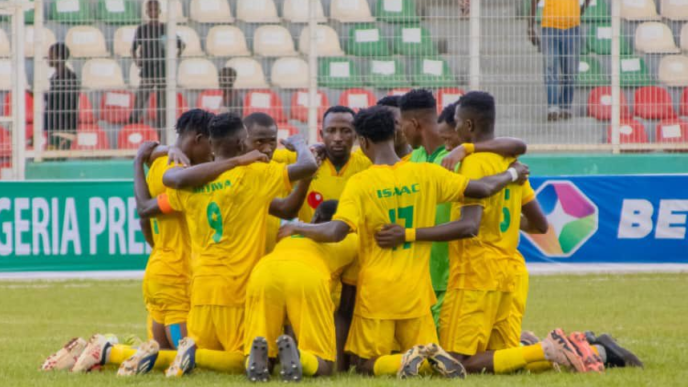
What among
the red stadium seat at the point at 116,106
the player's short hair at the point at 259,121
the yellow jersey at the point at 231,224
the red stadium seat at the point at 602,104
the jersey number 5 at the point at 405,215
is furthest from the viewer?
the red stadium seat at the point at 116,106

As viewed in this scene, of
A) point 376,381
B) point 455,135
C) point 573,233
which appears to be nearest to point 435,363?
point 376,381

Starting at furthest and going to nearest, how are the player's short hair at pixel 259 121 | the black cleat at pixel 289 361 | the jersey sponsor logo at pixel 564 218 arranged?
the jersey sponsor logo at pixel 564 218
the player's short hair at pixel 259 121
the black cleat at pixel 289 361

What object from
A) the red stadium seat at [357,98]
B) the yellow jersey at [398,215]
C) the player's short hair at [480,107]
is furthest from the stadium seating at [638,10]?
the yellow jersey at [398,215]

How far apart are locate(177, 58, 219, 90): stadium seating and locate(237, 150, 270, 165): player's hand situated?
876 cm

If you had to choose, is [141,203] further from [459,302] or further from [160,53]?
[160,53]

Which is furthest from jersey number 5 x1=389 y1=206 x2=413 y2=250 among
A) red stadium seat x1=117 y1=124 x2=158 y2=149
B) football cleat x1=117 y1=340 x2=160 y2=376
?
red stadium seat x1=117 y1=124 x2=158 y2=149

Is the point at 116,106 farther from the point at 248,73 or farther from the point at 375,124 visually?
the point at 375,124

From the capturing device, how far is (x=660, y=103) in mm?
16859

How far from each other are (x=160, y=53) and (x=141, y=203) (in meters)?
8.30

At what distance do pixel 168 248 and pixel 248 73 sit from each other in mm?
8281

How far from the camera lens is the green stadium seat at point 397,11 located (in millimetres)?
16938

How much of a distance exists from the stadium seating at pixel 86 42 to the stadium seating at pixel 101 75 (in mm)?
112

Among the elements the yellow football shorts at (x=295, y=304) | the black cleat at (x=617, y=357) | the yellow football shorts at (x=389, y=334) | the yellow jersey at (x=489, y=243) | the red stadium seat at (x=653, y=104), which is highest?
the red stadium seat at (x=653, y=104)

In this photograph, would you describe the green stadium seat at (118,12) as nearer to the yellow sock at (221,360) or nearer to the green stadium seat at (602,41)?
the green stadium seat at (602,41)
